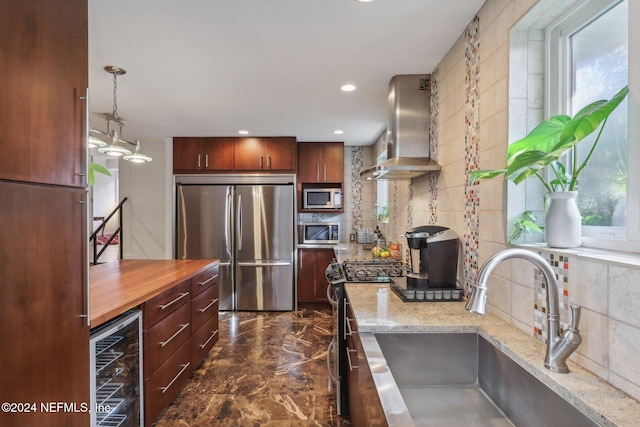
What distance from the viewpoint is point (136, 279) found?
218 centimetres

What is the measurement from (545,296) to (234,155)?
3.92 metres

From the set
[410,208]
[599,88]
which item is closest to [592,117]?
[599,88]

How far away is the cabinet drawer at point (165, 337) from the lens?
184 cm

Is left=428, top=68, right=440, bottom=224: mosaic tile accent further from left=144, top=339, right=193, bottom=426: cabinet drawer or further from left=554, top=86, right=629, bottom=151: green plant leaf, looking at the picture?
left=144, top=339, right=193, bottom=426: cabinet drawer

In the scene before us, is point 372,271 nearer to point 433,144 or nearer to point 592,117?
point 433,144

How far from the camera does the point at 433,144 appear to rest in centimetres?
229

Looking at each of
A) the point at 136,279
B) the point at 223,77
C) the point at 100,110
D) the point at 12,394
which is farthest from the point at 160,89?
the point at 12,394

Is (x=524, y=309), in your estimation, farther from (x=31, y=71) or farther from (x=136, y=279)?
(x=136, y=279)

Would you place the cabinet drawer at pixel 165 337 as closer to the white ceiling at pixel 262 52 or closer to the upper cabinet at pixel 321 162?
the white ceiling at pixel 262 52

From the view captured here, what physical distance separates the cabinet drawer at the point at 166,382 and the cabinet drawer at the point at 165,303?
31 centimetres

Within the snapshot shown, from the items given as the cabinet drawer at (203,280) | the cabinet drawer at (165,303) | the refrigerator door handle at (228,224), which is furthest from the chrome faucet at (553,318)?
the refrigerator door handle at (228,224)

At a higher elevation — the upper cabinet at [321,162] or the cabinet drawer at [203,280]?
the upper cabinet at [321,162]

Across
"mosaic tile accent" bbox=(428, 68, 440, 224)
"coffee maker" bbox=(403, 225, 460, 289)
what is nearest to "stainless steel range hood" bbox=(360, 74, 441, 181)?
"mosaic tile accent" bbox=(428, 68, 440, 224)

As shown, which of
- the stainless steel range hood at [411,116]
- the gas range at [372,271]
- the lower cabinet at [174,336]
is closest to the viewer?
the lower cabinet at [174,336]
